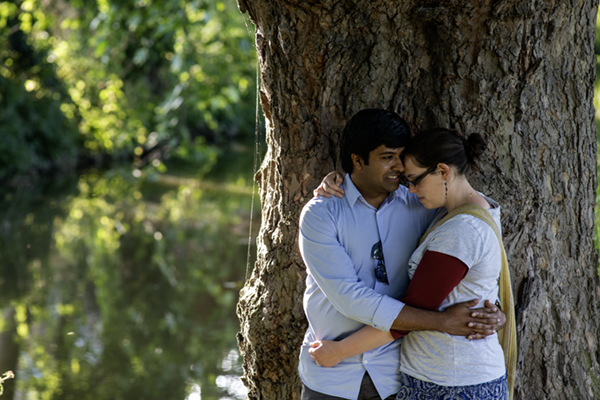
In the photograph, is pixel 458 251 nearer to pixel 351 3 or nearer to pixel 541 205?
pixel 541 205

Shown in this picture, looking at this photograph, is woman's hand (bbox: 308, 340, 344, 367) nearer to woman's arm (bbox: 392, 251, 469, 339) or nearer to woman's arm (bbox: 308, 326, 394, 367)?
woman's arm (bbox: 308, 326, 394, 367)

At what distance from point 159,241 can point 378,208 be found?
7.98 meters

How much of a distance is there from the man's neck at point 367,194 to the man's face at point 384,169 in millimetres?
34

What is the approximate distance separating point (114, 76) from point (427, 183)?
382 inches

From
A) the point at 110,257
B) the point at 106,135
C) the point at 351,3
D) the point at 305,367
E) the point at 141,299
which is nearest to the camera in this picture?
the point at 305,367

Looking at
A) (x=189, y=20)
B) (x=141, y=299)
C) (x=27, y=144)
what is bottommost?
(x=141, y=299)

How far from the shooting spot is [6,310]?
667cm

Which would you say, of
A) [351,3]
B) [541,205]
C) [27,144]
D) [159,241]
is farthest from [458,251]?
[27,144]

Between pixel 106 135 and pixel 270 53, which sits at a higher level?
pixel 270 53

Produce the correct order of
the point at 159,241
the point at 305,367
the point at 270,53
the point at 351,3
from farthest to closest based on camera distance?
the point at 159,241
the point at 270,53
the point at 351,3
the point at 305,367

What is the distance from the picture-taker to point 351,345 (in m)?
2.17

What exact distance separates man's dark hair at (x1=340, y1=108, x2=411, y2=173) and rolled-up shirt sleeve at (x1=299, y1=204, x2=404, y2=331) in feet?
0.90

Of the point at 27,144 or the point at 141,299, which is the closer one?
the point at 141,299

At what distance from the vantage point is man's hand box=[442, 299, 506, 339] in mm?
2096
